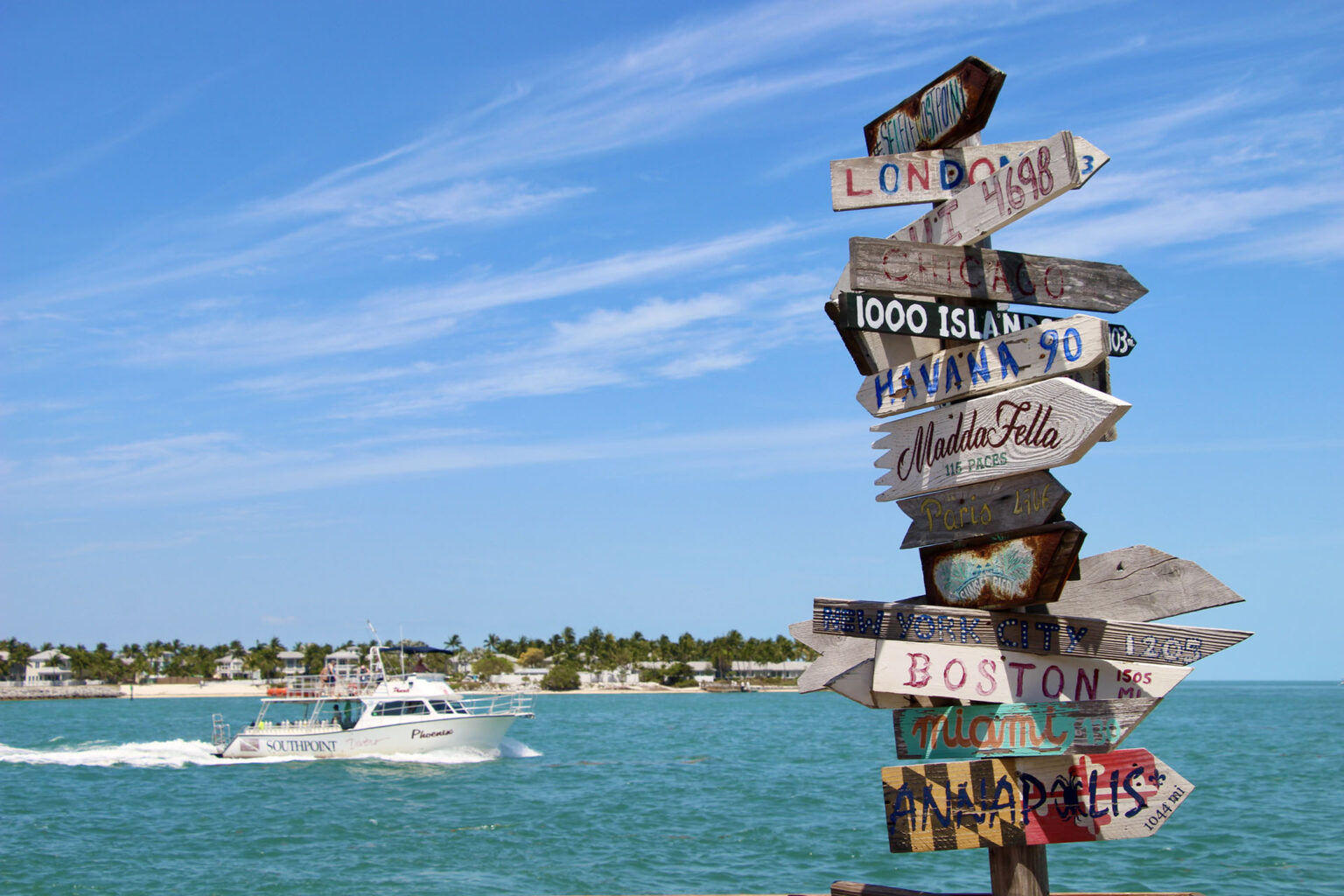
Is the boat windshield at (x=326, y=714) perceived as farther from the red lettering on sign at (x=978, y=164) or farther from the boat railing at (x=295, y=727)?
the red lettering on sign at (x=978, y=164)

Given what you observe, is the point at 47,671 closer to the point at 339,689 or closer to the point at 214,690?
the point at 214,690

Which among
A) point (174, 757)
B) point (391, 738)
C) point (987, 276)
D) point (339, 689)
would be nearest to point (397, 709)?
point (391, 738)

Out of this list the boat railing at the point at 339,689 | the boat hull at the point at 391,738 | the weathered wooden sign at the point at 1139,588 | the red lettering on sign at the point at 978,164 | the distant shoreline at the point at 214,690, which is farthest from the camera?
the distant shoreline at the point at 214,690

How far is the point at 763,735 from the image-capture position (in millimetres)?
66312

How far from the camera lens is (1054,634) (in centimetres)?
462

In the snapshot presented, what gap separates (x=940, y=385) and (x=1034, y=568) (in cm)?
91

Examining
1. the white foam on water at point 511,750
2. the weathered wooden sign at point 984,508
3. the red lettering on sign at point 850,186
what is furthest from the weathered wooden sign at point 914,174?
the white foam on water at point 511,750

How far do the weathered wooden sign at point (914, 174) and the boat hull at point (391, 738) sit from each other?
3859 centimetres

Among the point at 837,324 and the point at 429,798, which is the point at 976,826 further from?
the point at 429,798

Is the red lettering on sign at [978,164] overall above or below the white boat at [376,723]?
above

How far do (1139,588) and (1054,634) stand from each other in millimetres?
438

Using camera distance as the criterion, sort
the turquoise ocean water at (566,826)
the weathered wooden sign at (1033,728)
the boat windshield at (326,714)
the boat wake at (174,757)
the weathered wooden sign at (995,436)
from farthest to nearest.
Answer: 1. the boat windshield at (326,714)
2. the boat wake at (174,757)
3. the turquoise ocean water at (566,826)
4. the weathered wooden sign at (1033,728)
5. the weathered wooden sign at (995,436)

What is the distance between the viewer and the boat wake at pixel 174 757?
4191 centimetres

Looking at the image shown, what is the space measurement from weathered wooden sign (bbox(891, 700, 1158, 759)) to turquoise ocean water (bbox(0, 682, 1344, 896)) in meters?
10.1
